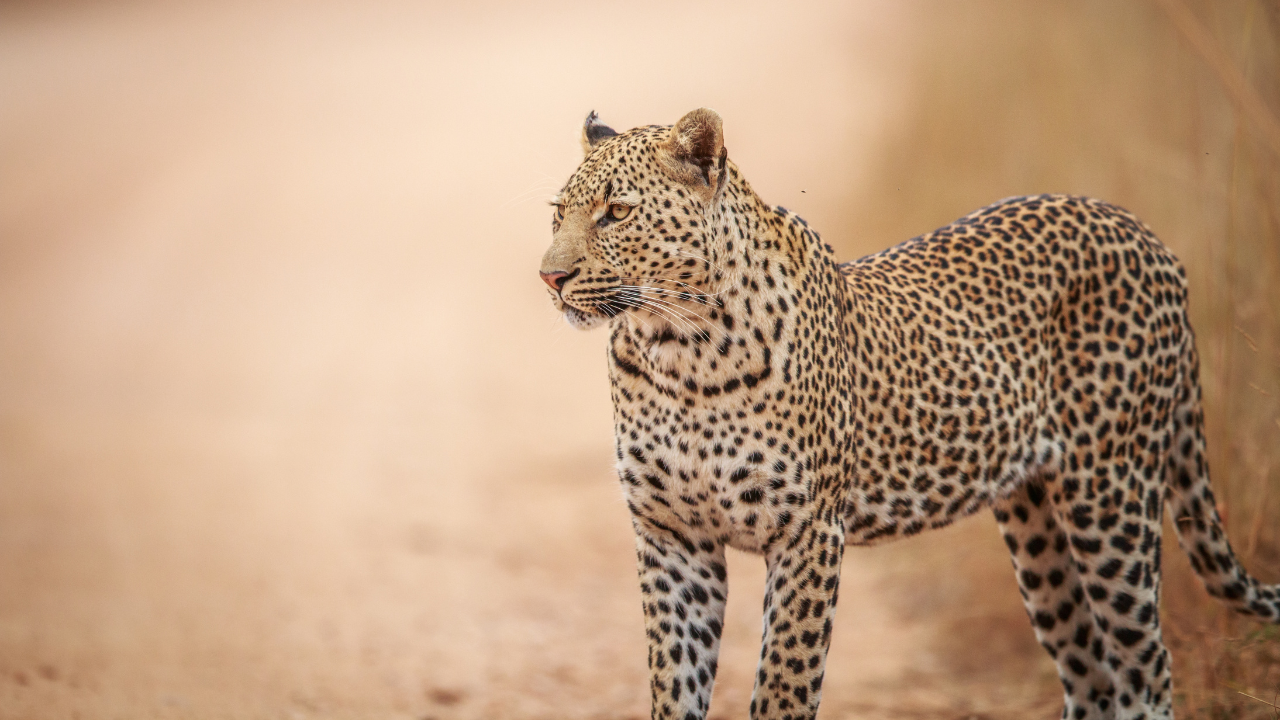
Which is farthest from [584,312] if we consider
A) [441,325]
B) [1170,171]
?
[441,325]

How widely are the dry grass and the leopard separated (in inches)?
20.0

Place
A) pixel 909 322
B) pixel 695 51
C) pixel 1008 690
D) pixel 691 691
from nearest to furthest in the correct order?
pixel 691 691
pixel 909 322
pixel 1008 690
pixel 695 51

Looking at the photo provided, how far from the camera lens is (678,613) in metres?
4.91

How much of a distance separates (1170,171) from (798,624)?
4491mm

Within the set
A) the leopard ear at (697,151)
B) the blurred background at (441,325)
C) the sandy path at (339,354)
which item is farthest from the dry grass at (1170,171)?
the leopard ear at (697,151)

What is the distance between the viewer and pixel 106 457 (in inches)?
446

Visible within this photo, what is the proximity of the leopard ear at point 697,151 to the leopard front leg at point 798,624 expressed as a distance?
1310mm

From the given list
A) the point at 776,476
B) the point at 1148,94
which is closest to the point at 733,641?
the point at 776,476

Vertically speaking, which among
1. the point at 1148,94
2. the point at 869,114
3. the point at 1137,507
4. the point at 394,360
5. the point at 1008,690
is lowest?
the point at 1008,690

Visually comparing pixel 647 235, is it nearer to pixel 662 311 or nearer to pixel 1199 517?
pixel 662 311

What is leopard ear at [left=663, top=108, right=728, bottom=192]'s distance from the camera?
444cm

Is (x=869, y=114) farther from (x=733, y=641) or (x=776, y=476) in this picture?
(x=776, y=476)

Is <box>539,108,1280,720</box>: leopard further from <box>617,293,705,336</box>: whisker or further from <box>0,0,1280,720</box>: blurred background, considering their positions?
<box>0,0,1280,720</box>: blurred background

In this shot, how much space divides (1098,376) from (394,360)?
10.5 m
